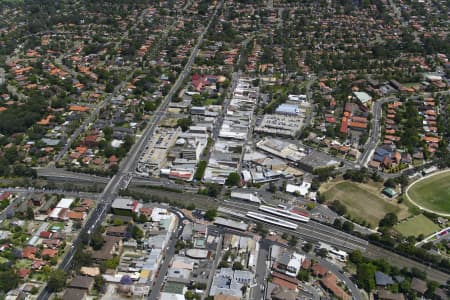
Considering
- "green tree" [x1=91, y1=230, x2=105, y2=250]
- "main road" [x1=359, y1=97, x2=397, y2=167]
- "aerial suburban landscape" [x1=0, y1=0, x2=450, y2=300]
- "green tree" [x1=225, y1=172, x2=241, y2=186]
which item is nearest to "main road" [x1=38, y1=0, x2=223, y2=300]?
"aerial suburban landscape" [x1=0, y1=0, x2=450, y2=300]

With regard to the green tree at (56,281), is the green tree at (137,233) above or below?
below

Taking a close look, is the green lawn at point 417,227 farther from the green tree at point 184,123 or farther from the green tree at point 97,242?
the green tree at point 184,123

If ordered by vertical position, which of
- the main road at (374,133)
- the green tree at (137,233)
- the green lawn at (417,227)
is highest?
the green tree at (137,233)

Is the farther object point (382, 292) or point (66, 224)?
point (66, 224)

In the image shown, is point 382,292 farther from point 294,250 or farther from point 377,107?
point 377,107

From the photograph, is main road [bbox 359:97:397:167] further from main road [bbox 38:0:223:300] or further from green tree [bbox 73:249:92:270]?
green tree [bbox 73:249:92:270]

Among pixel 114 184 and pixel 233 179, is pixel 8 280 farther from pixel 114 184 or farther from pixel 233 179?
pixel 233 179

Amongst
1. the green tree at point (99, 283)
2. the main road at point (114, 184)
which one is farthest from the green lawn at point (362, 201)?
the green tree at point (99, 283)

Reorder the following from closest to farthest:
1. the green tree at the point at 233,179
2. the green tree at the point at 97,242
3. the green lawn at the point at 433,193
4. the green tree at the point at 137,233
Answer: the green tree at the point at 97,242 → the green tree at the point at 137,233 → the green lawn at the point at 433,193 → the green tree at the point at 233,179

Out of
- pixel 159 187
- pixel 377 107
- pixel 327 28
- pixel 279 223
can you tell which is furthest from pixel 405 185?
pixel 327 28
